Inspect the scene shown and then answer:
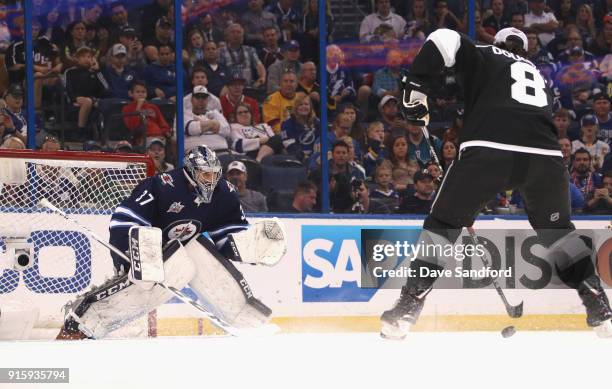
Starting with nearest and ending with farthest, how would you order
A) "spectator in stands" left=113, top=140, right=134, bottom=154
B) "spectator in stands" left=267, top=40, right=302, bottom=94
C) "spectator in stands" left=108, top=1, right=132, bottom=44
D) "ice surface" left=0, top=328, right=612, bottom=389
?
"ice surface" left=0, top=328, right=612, bottom=389 → "spectator in stands" left=113, top=140, right=134, bottom=154 → "spectator in stands" left=108, top=1, right=132, bottom=44 → "spectator in stands" left=267, top=40, right=302, bottom=94

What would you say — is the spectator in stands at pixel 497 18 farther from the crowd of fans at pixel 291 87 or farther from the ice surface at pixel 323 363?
the ice surface at pixel 323 363

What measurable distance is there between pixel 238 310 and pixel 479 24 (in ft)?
10.1

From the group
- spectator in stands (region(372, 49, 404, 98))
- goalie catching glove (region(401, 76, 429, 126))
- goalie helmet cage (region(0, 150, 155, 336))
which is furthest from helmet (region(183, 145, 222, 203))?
spectator in stands (region(372, 49, 404, 98))

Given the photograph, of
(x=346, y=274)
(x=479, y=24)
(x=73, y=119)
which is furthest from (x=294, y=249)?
(x=479, y=24)

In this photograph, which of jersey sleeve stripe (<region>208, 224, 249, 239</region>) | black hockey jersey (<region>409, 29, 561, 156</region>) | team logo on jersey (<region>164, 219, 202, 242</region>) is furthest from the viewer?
jersey sleeve stripe (<region>208, 224, 249, 239</region>)

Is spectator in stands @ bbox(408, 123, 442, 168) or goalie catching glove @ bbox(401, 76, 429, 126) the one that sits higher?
goalie catching glove @ bbox(401, 76, 429, 126)

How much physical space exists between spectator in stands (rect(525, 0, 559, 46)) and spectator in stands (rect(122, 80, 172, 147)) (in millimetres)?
2533

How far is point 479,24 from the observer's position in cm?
782

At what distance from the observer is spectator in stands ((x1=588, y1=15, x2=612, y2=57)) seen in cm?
792

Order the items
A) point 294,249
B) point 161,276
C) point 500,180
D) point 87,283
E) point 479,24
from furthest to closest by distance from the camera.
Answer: point 479,24, point 294,249, point 87,283, point 161,276, point 500,180

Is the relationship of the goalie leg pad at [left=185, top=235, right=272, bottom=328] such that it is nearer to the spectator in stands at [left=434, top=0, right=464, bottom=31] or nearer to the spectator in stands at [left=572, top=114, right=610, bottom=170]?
the spectator in stands at [left=434, top=0, right=464, bottom=31]

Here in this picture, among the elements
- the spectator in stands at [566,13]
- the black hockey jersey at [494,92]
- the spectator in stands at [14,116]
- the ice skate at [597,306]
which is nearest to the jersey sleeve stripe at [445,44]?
the black hockey jersey at [494,92]

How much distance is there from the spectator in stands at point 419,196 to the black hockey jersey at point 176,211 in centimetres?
169

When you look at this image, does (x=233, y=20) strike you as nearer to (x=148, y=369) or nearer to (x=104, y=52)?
(x=104, y=52)
